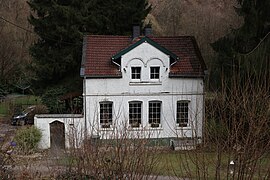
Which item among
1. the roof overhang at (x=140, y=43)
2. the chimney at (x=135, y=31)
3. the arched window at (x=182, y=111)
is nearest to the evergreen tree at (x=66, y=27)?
the chimney at (x=135, y=31)

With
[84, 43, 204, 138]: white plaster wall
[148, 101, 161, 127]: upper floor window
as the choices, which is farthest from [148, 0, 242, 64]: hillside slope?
[148, 101, 161, 127]: upper floor window

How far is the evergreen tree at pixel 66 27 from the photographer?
25.8 meters

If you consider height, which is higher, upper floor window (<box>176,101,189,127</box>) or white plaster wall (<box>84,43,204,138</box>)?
white plaster wall (<box>84,43,204,138</box>)

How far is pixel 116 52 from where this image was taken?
20.8m

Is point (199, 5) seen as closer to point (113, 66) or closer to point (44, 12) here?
point (44, 12)

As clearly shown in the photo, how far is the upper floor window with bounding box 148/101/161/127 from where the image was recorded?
19812 millimetres

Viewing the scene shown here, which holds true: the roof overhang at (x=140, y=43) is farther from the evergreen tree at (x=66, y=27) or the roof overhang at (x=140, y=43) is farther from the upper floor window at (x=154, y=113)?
the evergreen tree at (x=66, y=27)

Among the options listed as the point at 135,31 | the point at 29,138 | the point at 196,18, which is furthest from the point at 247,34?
the point at 196,18

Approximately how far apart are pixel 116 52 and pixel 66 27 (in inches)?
271

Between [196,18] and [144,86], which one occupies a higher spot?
[196,18]

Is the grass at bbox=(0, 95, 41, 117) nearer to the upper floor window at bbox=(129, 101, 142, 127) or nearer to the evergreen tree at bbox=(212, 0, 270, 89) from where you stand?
the upper floor window at bbox=(129, 101, 142, 127)

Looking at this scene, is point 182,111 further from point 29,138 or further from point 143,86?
point 29,138

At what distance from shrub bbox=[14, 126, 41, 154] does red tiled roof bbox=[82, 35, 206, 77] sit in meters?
4.13

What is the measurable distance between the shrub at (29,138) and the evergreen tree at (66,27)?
834cm
